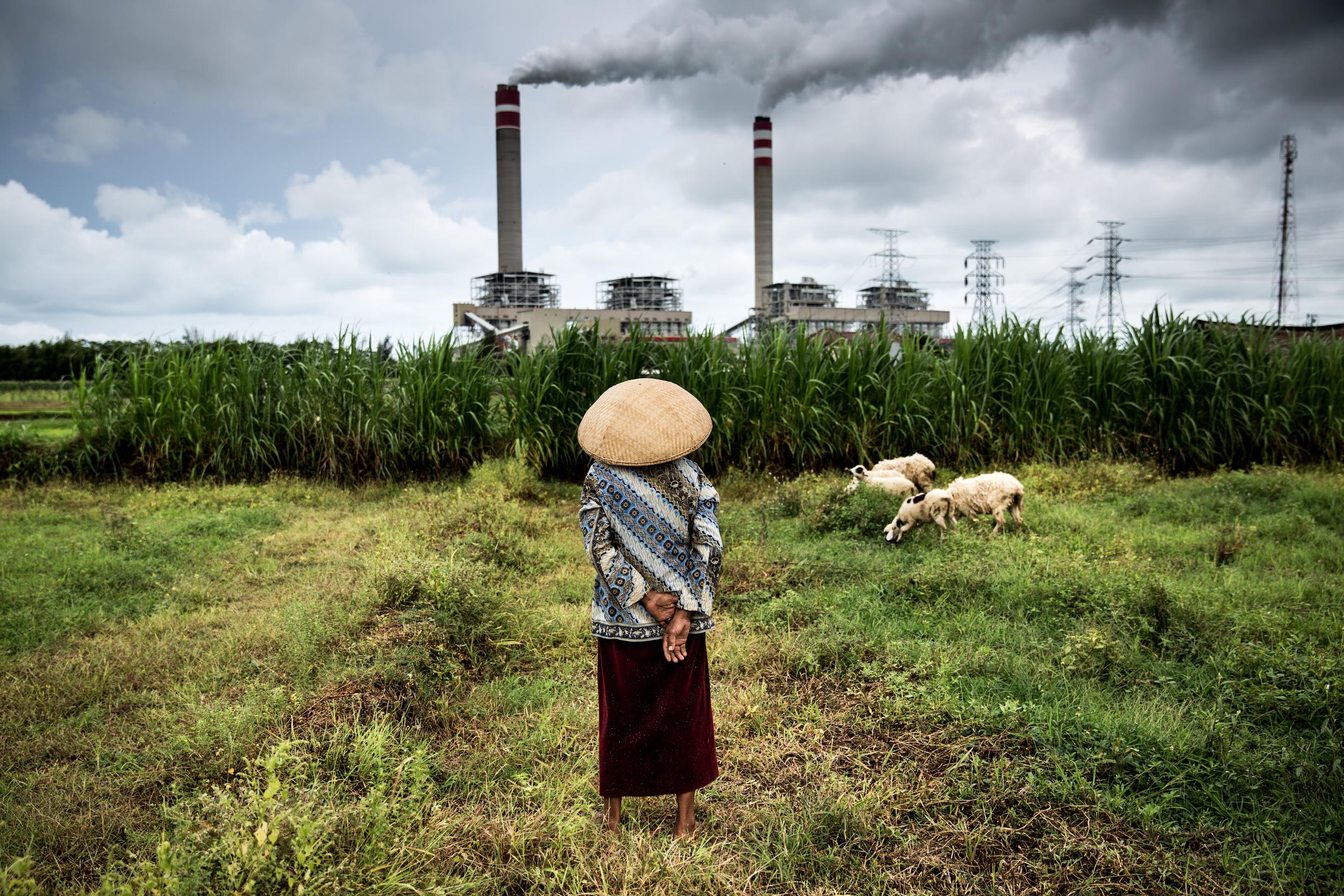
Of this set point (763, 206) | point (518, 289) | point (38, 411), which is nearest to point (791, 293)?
point (763, 206)

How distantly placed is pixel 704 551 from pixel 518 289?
41.3 meters

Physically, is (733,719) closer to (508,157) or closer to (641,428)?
(641,428)

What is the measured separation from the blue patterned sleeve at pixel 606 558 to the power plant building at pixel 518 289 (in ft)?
94.1

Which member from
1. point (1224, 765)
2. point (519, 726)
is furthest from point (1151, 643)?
point (519, 726)

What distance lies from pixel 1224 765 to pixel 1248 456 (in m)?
8.27

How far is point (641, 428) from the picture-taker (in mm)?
2434

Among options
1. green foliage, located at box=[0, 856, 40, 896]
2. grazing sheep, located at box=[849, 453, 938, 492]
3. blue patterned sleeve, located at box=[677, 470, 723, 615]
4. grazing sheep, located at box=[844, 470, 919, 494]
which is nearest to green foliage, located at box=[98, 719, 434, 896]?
green foliage, located at box=[0, 856, 40, 896]

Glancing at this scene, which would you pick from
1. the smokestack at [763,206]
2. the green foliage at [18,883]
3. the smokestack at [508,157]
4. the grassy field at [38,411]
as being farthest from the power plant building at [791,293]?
the green foliage at [18,883]

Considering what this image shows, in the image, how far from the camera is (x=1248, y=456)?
9484mm

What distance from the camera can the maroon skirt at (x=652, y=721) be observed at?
8.34 feet

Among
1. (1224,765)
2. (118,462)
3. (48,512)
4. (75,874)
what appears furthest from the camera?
(118,462)

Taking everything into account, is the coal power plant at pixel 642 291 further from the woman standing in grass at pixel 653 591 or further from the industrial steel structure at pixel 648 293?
the woman standing in grass at pixel 653 591

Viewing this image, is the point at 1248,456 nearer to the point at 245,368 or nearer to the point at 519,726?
the point at 519,726

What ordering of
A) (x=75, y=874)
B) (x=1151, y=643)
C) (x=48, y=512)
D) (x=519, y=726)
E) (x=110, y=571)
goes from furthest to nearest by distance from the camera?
1. (x=48, y=512)
2. (x=110, y=571)
3. (x=1151, y=643)
4. (x=519, y=726)
5. (x=75, y=874)
